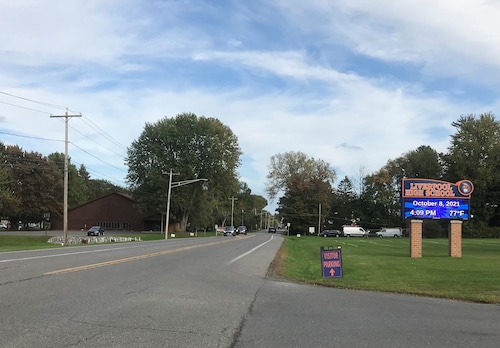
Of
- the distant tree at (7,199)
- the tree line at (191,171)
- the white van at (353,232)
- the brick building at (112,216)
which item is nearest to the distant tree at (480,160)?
the tree line at (191,171)

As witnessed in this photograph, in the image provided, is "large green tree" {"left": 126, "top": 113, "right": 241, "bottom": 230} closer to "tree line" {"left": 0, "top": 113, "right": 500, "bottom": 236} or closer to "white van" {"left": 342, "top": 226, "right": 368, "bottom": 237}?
"tree line" {"left": 0, "top": 113, "right": 500, "bottom": 236}

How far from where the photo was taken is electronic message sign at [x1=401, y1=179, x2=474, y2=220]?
96.3ft

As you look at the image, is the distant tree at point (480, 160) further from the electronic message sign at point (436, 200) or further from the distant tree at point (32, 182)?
the distant tree at point (32, 182)

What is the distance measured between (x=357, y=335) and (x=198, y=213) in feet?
258

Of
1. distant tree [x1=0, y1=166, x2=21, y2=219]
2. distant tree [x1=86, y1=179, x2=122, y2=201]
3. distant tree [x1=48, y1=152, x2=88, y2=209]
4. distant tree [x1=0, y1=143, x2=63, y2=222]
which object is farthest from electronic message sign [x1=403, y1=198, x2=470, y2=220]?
distant tree [x1=86, y1=179, x2=122, y2=201]

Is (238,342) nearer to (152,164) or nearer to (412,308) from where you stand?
(412,308)

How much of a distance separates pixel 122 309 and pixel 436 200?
25246mm

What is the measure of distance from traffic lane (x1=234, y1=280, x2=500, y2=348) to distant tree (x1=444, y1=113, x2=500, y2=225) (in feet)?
264

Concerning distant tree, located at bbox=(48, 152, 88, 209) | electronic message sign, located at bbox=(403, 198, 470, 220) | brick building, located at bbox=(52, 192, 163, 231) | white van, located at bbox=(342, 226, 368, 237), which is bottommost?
white van, located at bbox=(342, 226, 368, 237)

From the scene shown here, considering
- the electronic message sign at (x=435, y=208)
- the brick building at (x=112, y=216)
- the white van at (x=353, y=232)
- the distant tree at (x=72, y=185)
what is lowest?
the white van at (x=353, y=232)

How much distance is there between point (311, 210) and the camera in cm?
11012

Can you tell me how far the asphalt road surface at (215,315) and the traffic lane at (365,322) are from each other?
0.05 feet

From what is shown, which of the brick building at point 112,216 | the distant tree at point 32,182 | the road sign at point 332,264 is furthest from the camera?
the brick building at point 112,216

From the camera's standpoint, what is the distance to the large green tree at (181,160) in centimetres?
7912
